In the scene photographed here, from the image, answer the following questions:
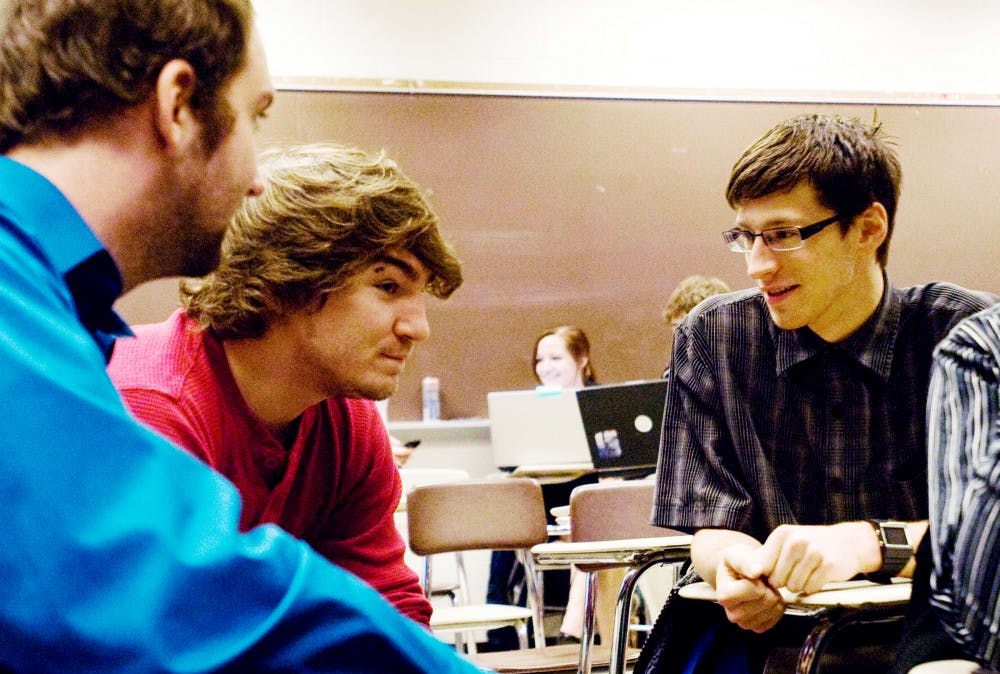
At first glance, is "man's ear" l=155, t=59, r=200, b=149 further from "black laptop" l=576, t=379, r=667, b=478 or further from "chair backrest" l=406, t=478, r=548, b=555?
"black laptop" l=576, t=379, r=667, b=478

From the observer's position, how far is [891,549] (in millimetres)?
1350

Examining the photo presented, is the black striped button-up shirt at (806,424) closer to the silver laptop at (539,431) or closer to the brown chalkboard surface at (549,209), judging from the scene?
the silver laptop at (539,431)

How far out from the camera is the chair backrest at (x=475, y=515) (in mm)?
3316

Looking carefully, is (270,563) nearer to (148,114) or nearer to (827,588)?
(148,114)

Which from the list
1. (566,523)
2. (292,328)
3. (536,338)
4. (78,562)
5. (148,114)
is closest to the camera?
(78,562)

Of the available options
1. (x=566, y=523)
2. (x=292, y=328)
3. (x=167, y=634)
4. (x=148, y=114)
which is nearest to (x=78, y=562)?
(x=167, y=634)

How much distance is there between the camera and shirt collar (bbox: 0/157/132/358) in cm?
59

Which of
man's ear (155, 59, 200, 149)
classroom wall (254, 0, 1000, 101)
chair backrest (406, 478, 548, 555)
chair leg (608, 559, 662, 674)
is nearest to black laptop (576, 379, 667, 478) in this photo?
chair backrest (406, 478, 548, 555)

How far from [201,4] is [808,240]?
3.95 ft

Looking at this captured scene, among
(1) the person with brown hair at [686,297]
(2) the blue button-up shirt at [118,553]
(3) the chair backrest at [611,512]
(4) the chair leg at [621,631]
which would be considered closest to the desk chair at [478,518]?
(3) the chair backrest at [611,512]

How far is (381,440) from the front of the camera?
63.4 inches

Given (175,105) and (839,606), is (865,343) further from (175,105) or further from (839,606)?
(175,105)

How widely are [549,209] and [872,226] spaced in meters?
3.80

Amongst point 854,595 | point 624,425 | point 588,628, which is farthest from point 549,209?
point 854,595
